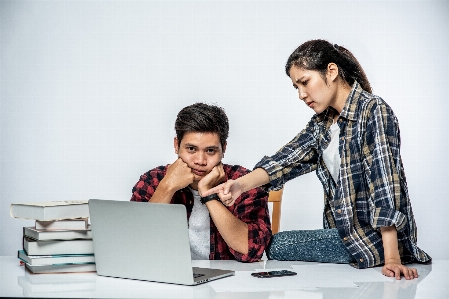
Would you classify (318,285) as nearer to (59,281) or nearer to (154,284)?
(154,284)

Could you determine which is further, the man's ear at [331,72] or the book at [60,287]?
the man's ear at [331,72]

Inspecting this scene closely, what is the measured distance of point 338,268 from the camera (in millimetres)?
1509

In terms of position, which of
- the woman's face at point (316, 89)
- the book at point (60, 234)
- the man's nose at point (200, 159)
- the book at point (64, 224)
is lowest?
the book at point (60, 234)

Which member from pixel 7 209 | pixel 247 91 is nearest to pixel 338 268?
pixel 247 91

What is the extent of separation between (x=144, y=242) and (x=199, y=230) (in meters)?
0.71

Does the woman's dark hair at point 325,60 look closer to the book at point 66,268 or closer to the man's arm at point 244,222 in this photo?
the man's arm at point 244,222

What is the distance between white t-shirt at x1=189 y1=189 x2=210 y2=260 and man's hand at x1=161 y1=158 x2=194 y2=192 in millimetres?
139

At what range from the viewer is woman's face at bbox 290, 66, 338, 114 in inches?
70.1

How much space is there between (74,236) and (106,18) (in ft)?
6.76

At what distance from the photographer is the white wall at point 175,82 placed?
10.4ft

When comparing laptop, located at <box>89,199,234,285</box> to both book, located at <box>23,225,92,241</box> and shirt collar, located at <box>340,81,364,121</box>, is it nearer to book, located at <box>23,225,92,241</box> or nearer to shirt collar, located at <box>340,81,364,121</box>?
book, located at <box>23,225,92,241</box>

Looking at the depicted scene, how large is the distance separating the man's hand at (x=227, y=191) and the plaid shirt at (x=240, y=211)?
0.14 m

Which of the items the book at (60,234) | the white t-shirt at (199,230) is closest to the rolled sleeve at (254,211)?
the white t-shirt at (199,230)

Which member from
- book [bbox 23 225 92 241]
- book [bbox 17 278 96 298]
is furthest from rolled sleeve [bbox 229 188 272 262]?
book [bbox 17 278 96 298]
